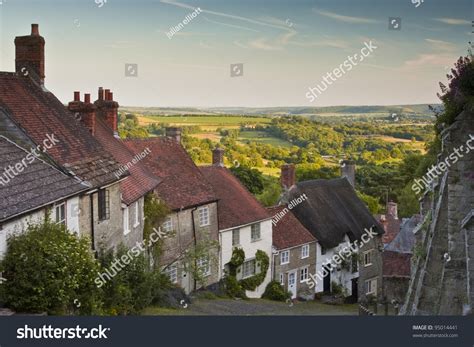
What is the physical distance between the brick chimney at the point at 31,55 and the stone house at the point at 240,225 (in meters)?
12.9

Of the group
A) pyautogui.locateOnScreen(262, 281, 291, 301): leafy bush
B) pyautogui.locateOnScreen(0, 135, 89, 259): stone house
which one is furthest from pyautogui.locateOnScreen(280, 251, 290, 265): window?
pyautogui.locateOnScreen(0, 135, 89, 259): stone house

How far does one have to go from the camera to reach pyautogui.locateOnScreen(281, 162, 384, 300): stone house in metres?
36.7

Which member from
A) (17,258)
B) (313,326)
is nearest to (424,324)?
(313,326)

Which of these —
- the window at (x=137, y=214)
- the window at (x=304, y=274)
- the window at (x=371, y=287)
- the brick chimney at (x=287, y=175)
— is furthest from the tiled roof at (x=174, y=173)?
the window at (x=371, y=287)

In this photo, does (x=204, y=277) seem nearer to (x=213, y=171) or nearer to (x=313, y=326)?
(x=213, y=171)

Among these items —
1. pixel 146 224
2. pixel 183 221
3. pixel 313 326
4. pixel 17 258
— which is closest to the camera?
pixel 313 326

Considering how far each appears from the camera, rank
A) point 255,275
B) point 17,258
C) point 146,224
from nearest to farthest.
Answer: point 17,258
point 146,224
point 255,275

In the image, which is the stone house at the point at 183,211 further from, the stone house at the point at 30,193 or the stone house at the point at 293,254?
the stone house at the point at 30,193

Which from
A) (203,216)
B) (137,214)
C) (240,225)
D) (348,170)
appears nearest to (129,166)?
(137,214)

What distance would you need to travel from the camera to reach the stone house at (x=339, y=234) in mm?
36656

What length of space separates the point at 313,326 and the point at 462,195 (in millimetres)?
5399

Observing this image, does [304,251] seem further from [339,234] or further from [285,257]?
[339,234]

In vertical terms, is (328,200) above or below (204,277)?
above

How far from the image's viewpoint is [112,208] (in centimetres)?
1964
